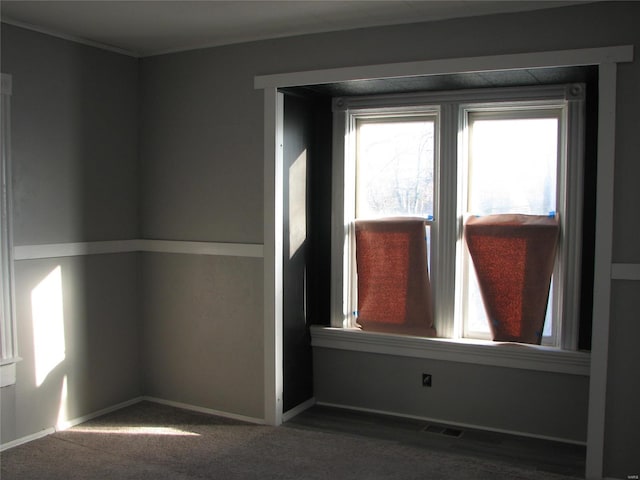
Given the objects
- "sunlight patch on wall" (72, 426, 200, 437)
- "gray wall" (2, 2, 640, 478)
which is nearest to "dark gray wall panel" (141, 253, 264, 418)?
"gray wall" (2, 2, 640, 478)

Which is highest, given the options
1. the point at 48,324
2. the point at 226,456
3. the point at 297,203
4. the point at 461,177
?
the point at 461,177

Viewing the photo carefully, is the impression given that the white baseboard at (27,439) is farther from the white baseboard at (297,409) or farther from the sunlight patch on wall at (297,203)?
the sunlight patch on wall at (297,203)

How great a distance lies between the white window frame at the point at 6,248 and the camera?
151 inches

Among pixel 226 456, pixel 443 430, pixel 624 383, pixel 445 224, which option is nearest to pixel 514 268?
pixel 445 224

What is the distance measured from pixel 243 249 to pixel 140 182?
1.02 meters

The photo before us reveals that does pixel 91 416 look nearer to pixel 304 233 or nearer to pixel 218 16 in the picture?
pixel 304 233

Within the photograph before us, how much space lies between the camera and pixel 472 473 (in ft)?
11.7

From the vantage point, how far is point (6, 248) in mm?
3859

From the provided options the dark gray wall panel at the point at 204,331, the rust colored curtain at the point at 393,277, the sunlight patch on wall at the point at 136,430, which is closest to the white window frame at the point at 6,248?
the sunlight patch on wall at the point at 136,430

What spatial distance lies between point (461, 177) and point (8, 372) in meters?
3.05

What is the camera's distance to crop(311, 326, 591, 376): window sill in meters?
4.02

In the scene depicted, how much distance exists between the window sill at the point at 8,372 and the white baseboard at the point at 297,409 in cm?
171

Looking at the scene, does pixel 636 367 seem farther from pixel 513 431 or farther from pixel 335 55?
pixel 335 55

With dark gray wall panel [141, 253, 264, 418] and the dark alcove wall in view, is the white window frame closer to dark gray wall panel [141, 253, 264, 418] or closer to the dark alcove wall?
dark gray wall panel [141, 253, 264, 418]
